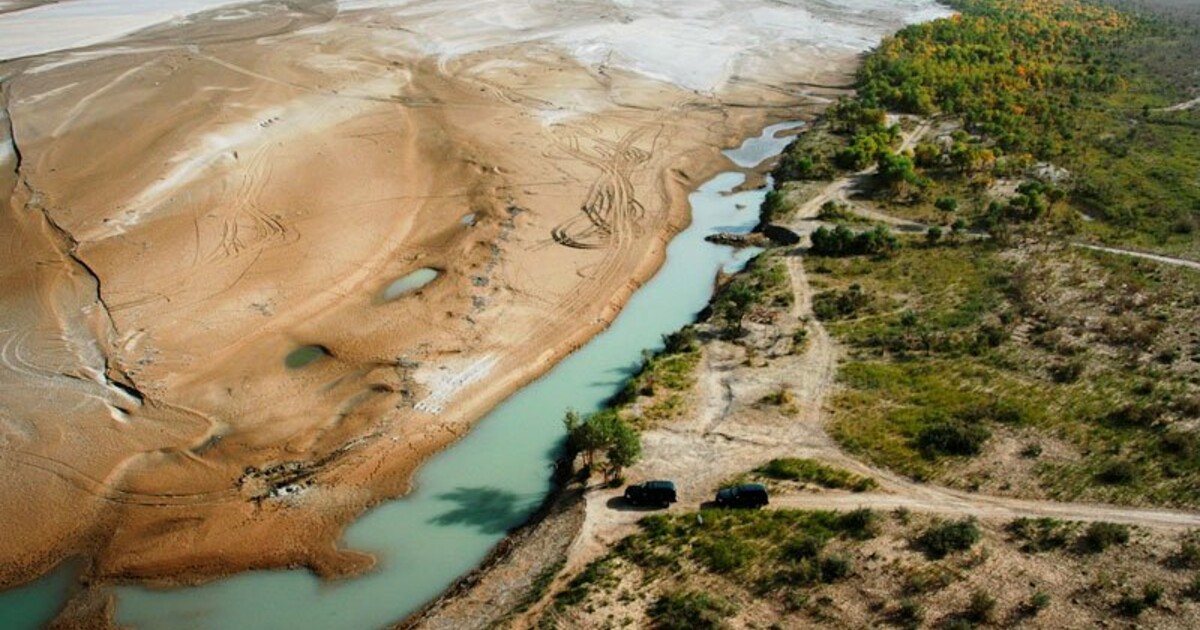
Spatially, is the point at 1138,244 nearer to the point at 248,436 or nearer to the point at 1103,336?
the point at 1103,336

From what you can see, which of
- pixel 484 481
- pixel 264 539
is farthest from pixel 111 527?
pixel 484 481

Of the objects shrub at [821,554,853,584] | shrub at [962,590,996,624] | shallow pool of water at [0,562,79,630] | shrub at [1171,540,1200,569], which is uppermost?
shrub at [1171,540,1200,569]

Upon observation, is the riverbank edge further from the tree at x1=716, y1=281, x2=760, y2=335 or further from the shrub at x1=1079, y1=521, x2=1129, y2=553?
the shrub at x1=1079, y1=521, x2=1129, y2=553

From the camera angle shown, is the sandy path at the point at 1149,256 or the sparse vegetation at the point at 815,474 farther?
the sandy path at the point at 1149,256

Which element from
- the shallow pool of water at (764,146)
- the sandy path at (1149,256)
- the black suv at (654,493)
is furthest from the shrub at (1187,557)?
the shallow pool of water at (764,146)

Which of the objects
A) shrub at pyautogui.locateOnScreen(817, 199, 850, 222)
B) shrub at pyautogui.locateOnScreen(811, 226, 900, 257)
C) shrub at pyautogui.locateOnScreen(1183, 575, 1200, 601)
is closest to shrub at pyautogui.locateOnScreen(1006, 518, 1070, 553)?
shrub at pyautogui.locateOnScreen(1183, 575, 1200, 601)

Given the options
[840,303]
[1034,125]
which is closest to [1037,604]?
[840,303]

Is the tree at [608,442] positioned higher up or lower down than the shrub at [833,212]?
lower down

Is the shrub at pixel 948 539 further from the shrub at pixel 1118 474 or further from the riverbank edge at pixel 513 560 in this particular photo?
the riverbank edge at pixel 513 560
